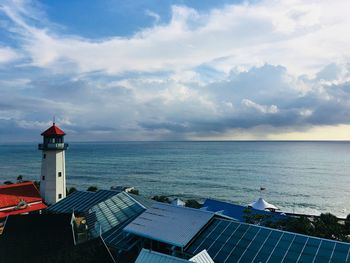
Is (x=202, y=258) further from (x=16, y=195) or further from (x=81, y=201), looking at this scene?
(x=16, y=195)

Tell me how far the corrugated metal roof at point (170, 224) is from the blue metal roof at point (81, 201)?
8518mm

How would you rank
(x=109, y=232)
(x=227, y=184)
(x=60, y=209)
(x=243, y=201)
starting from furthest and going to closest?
(x=227, y=184), (x=243, y=201), (x=60, y=209), (x=109, y=232)

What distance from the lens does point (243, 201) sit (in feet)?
242

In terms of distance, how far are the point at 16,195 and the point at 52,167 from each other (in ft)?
19.0

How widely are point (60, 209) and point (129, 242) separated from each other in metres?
14.8

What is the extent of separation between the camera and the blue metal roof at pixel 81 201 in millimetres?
32969

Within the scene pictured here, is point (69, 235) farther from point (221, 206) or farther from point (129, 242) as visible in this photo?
point (221, 206)

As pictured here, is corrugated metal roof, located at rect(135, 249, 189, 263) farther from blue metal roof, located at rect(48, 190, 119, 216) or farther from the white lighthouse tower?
the white lighthouse tower

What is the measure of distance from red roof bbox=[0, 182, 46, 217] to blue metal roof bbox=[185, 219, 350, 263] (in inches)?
1071

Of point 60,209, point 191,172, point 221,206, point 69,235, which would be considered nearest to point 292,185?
point 191,172

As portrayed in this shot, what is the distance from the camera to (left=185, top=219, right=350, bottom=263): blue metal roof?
733 inches

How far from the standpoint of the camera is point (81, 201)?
115 ft

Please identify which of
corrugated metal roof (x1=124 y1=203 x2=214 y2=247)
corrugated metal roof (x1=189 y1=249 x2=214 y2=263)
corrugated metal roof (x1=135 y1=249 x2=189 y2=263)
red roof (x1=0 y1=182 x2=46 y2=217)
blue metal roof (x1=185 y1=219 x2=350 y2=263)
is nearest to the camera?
corrugated metal roof (x1=135 y1=249 x2=189 y2=263)

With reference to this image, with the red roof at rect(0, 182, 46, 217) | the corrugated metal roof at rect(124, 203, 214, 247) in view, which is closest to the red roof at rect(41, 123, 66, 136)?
the red roof at rect(0, 182, 46, 217)
